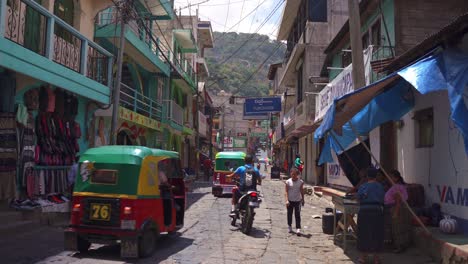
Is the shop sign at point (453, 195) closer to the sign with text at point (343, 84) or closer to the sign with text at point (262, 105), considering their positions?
the sign with text at point (343, 84)

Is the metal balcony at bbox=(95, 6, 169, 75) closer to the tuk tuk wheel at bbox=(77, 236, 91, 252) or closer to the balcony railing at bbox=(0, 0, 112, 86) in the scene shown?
the balcony railing at bbox=(0, 0, 112, 86)

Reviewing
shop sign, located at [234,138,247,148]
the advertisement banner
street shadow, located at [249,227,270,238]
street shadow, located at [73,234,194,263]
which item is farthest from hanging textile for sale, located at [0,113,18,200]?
shop sign, located at [234,138,247,148]

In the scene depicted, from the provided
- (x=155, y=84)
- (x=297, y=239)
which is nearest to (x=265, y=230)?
(x=297, y=239)

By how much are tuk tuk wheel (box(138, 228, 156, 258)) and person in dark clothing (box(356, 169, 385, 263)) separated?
3500mm

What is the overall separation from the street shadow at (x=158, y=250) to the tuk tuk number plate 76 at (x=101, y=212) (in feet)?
2.24

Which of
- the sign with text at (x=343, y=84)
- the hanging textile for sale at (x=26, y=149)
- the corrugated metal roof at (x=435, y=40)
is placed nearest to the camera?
the corrugated metal roof at (x=435, y=40)

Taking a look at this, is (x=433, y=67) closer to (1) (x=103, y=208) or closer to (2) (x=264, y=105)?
(1) (x=103, y=208)

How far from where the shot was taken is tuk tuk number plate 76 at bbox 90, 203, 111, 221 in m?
7.53

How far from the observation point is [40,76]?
33.6 feet

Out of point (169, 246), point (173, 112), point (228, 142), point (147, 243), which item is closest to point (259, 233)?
point (169, 246)

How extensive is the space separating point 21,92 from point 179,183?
4.49 m

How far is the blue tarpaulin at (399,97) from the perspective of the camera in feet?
19.6

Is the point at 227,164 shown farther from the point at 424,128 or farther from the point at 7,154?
the point at 424,128

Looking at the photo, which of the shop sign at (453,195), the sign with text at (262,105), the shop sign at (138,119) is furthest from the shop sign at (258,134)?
the shop sign at (453,195)
